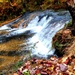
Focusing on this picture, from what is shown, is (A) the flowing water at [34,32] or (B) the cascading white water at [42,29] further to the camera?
(B) the cascading white water at [42,29]

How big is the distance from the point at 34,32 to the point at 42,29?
45cm

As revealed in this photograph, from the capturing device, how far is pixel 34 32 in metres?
9.98

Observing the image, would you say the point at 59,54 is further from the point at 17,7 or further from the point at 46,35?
the point at 17,7

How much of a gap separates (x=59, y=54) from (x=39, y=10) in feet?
23.8

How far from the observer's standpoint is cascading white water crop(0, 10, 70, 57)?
7.83 metres

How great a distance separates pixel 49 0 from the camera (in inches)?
539

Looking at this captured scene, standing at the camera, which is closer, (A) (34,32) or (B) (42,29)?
(A) (34,32)

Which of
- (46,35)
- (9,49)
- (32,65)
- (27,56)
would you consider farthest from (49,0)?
(32,65)

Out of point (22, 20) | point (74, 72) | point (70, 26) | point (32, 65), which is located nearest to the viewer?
point (74, 72)

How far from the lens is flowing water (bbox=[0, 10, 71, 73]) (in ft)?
24.5

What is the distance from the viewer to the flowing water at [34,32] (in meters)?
7.48

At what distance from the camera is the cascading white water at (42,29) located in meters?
7.83

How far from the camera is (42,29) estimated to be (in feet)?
33.6

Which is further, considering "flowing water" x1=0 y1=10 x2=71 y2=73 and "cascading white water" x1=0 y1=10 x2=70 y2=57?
"cascading white water" x1=0 y1=10 x2=70 y2=57
